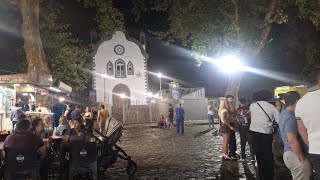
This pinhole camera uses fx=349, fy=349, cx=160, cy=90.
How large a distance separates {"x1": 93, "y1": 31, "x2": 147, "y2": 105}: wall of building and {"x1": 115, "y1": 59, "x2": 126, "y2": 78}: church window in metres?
0.35

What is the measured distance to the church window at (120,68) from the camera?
135ft

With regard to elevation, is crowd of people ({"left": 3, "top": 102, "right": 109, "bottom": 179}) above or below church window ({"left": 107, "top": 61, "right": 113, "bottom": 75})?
below

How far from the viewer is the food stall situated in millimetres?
12609

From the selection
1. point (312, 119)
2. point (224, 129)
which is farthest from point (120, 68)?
point (312, 119)

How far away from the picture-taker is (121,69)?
41219 millimetres

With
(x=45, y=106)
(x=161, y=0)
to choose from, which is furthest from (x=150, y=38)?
(x=45, y=106)

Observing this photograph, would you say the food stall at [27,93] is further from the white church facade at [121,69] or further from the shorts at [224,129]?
the white church facade at [121,69]

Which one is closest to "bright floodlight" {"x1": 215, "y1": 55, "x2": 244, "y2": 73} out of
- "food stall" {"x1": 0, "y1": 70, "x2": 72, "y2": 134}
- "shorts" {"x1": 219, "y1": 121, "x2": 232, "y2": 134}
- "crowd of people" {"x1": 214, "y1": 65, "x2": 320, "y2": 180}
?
"food stall" {"x1": 0, "y1": 70, "x2": 72, "y2": 134}

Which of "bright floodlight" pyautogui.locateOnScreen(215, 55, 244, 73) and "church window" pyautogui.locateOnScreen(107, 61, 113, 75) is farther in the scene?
"church window" pyautogui.locateOnScreen(107, 61, 113, 75)

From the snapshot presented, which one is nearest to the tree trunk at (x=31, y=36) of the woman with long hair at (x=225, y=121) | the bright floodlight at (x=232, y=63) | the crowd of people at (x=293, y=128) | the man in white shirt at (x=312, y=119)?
the woman with long hair at (x=225, y=121)

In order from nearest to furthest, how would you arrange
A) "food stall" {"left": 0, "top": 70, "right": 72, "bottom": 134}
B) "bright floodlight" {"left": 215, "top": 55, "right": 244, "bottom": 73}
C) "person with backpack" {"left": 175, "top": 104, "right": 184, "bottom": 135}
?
A: "food stall" {"left": 0, "top": 70, "right": 72, "bottom": 134}
"bright floodlight" {"left": 215, "top": 55, "right": 244, "bottom": 73}
"person with backpack" {"left": 175, "top": 104, "right": 184, "bottom": 135}

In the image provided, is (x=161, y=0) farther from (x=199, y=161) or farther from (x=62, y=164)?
(x=62, y=164)

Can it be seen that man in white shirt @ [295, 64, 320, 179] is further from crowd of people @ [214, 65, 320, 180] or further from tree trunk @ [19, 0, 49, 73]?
tree trunk @ [19, 0, 49, 73]

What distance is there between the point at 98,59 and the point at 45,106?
2426 cm
